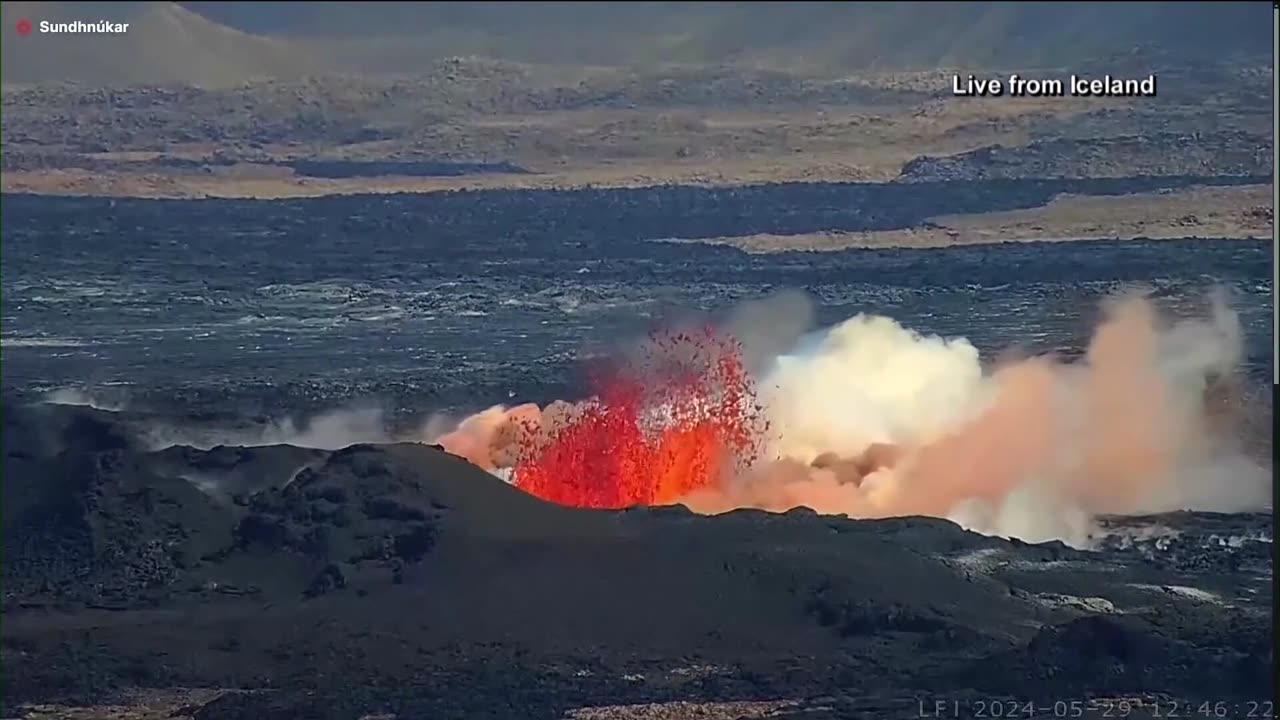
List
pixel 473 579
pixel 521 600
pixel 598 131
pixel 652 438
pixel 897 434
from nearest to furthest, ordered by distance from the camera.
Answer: pixel 521 600 < pixel 473 579 < pixel 652 438 < pixel 897 434 < pixel 598 131

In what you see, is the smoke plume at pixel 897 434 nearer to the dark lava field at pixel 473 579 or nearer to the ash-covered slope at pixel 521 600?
the dark lava field at pixel 473 579

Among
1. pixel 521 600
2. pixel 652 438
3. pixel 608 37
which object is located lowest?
pixel 521 600

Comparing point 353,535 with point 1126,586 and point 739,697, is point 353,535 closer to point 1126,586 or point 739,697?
point 739,697

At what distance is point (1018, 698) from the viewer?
2336 cm

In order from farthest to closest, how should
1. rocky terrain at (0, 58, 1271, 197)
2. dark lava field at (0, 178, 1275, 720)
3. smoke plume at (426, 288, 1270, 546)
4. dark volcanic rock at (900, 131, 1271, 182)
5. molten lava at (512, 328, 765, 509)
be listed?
1. rocky terrain at (0, 58, 1271, 197)
2. dark volcanic rock at (900, 131, 1271, 182)
3. molten lava at (512, 328, 765, 509)
4. smoke plume at (426, 288, 1270, 546)
5. dark lava field at (0, 178, 1275, 720)

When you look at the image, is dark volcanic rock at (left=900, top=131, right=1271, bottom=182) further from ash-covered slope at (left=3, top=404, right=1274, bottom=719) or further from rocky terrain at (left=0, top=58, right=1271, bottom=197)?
ash-covered slope at (left=3, top=404, right=1274, bottom=719)

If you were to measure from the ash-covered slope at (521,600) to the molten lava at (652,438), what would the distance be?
4.12 metres

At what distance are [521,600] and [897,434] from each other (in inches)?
394

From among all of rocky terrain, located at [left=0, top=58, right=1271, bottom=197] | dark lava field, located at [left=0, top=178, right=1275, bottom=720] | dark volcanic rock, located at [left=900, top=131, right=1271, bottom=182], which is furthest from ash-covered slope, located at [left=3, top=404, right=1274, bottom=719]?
rocky terrain, located at [left=0, top=58, right=1271, bottom=197]

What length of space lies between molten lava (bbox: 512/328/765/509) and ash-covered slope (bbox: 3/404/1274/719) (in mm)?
4116

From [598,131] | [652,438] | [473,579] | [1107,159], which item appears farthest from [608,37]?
[473,579]

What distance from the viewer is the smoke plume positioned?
3216 centimetres

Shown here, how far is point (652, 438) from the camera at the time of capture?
1341 inches

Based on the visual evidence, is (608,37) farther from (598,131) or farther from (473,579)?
(473,579)
